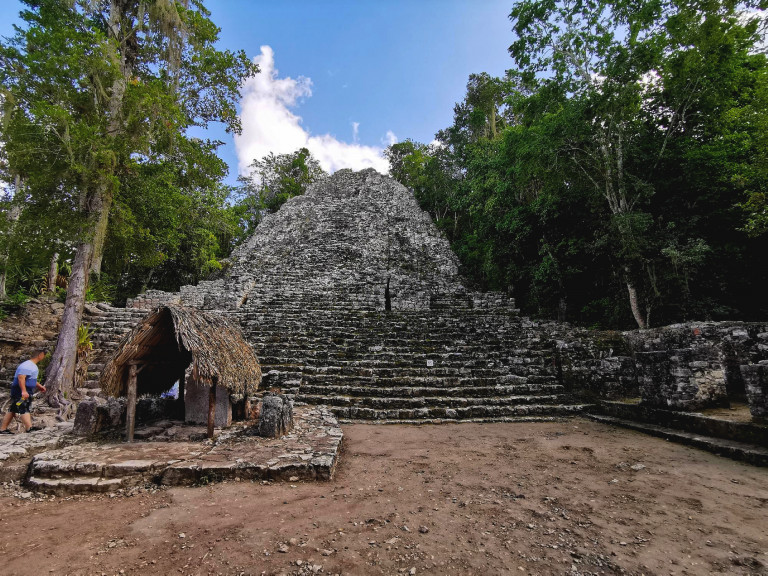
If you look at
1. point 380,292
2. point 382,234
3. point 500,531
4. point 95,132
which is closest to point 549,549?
point 500,531

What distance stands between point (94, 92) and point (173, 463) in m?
7.23

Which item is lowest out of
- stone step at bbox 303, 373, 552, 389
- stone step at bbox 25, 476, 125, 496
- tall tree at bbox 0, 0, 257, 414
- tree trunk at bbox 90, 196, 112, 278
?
stone step at bbox 25, 476, 125, 496

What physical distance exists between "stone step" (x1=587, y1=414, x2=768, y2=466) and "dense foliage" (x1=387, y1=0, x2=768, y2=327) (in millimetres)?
5060

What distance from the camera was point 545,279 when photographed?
37.2 ft

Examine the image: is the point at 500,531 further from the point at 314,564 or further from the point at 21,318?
the point at 21,318

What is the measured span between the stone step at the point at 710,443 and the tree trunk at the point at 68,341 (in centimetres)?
877

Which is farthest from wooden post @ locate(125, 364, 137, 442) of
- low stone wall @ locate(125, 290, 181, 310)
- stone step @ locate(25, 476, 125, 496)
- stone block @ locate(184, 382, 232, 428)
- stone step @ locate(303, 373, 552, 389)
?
low stone wall @ locate(125, 290, 181, 310)

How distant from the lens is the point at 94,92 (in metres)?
6.44

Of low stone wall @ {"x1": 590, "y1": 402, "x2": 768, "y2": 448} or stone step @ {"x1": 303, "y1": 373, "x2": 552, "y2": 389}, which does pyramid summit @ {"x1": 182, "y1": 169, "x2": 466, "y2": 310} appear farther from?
low stone wall @ {"x1": 590, "y1": 402, "x2": 768, "y2": 448}

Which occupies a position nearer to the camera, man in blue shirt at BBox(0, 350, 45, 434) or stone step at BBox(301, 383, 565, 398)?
man in blue shirt at BBox(0, 350, 45, 434)

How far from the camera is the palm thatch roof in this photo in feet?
13.1

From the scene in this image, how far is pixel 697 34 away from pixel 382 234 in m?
12.8

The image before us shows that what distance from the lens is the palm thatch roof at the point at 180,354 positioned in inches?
158

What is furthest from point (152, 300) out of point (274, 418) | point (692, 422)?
point (692, 422)
